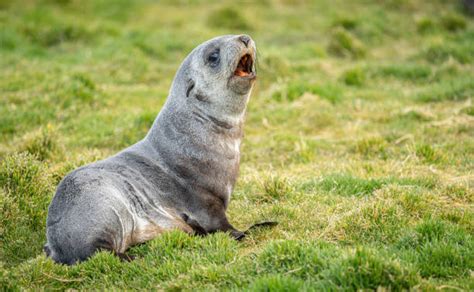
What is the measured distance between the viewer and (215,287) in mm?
3988

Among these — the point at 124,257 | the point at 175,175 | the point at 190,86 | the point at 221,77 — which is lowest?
the point at 124,257

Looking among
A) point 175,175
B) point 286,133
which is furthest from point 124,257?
point 286,133

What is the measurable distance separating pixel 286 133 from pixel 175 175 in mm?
3290

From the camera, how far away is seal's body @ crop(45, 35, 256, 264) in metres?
4.55

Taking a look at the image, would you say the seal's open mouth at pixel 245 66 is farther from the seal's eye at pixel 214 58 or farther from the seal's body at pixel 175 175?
the seal's eye at pixel 214 58

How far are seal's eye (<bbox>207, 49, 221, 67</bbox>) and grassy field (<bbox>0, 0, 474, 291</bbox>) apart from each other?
1283 mm

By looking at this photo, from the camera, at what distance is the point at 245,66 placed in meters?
5.45

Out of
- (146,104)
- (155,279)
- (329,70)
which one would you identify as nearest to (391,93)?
(329,70)

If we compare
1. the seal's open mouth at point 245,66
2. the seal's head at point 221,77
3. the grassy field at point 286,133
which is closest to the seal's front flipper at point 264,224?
the grassy field at point 286,133

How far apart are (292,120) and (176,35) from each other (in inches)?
214

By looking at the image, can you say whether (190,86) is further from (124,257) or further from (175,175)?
(124,257)

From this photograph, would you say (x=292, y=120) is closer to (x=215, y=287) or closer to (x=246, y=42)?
(x=246, y=42)

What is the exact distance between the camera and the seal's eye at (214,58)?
532 cm

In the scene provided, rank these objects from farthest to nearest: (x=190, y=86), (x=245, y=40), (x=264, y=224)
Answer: (x=190, y=86) < (x=245, y=40) < (x=264, y=224)
